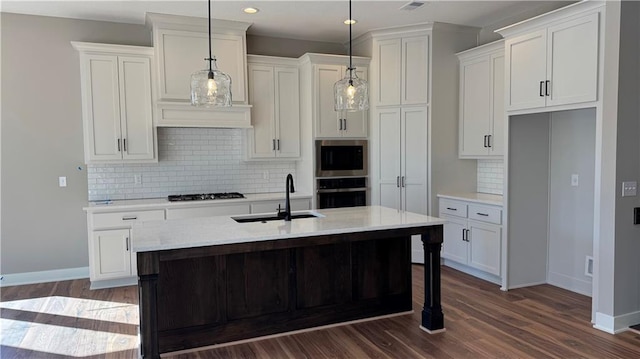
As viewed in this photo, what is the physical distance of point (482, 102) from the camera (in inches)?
198

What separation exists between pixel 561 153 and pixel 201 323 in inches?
145

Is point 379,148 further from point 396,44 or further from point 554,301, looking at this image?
point 554,301

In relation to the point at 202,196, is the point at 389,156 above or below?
above

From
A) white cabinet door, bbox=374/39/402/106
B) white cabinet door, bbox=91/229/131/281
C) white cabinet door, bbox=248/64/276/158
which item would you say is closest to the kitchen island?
white cabinet door, bbox=91/229/131/281

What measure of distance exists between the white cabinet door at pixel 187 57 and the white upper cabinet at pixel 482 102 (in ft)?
8.48

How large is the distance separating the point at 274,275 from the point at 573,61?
295 centimetres

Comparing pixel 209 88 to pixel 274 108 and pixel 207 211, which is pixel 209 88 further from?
pixel 274 108

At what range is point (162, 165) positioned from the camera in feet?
17.2

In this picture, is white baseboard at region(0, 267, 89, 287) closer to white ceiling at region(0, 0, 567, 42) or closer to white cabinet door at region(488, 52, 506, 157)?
white ceiling at region(0, 0, 567, 42)

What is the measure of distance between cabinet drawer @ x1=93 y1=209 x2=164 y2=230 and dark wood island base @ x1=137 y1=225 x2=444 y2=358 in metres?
1.75

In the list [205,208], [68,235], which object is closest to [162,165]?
[205,208]

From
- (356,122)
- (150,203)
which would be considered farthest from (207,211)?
(356,122)

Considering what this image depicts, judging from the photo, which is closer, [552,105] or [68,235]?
[552,105]

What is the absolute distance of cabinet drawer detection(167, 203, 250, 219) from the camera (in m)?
4.76
